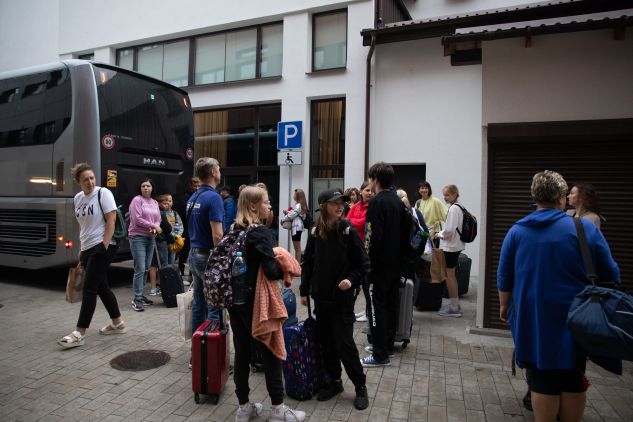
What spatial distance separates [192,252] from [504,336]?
12.7 feet

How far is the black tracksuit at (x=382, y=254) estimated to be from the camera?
14.3ft

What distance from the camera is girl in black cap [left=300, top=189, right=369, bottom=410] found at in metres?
3.56

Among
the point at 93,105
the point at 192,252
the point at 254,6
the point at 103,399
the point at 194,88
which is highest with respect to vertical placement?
the point at 254,6

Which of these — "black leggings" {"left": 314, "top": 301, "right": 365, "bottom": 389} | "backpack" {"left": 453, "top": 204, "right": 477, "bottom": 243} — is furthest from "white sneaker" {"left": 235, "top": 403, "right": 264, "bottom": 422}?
"backpack" {"left": 453, "top": 204, "right": 477, "bottom": 243}

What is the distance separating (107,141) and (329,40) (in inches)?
243

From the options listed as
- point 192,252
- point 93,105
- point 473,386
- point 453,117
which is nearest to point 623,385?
point 473,386

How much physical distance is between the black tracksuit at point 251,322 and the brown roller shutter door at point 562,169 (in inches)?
134

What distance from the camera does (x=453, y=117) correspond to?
966 centimetres

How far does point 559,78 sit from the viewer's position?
529cm

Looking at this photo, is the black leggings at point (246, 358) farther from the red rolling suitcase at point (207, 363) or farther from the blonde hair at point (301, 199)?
the blonde hair at point (301, 199)

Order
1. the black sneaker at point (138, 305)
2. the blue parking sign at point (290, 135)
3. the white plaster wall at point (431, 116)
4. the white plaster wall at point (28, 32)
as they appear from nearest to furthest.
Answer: the black sneaker at point (138, 305) → the white plaster wall at point (431, 116) → the blue parking sign at point (290, 135) → the white plaster wall at point (28, 32)

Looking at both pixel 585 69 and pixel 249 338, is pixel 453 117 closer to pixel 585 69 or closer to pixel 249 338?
pixel 585 69

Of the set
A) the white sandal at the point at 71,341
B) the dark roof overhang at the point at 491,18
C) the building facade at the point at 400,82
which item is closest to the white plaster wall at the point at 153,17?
the building facade at the point at 400,82

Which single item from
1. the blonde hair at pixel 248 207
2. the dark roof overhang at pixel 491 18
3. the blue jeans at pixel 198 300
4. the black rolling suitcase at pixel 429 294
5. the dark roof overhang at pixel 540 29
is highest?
the dark roof overhang at pixel 491 18
